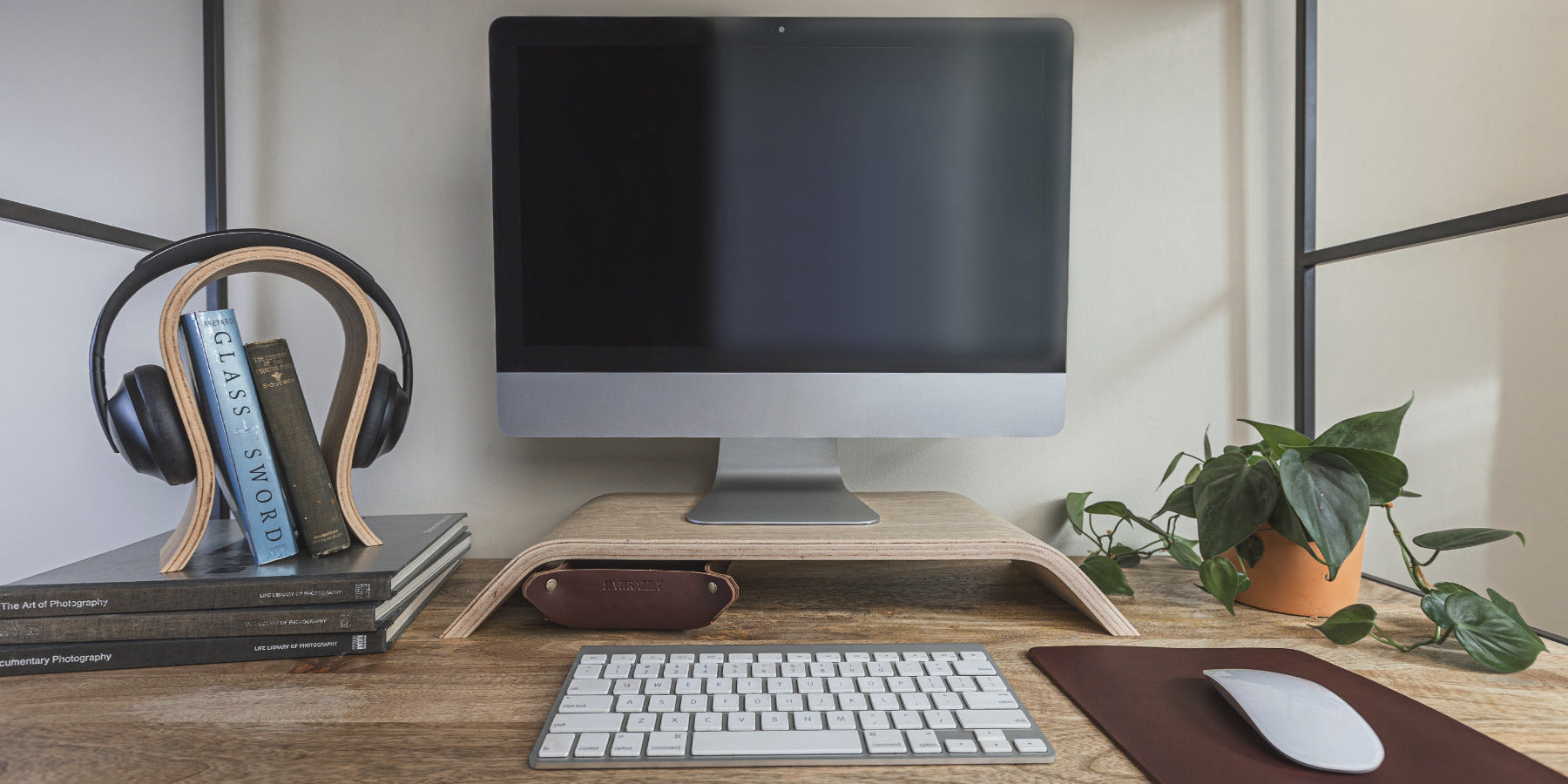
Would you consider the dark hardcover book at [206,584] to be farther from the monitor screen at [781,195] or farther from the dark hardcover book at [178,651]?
the monitor screen at [781,195]

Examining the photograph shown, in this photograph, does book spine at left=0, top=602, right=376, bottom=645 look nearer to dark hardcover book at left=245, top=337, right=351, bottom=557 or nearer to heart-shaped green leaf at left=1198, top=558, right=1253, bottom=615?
dark hardcover book at left=245, top=337, right=351, bottom=557

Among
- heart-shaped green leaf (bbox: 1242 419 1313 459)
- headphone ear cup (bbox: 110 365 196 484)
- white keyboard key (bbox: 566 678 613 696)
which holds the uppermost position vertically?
headphone ear cup (bbox: 110 365 196 484)

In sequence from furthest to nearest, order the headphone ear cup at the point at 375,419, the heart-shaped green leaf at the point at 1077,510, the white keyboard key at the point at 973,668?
1. the heart-shaped green leaf at the point at 1077,510
2. the headphone ear cup at the point at 375,419
3. the white keyboard key at the point at 973,668

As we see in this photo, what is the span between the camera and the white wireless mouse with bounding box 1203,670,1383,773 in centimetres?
41

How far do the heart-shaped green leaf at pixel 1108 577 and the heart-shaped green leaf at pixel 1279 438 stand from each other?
0.64 ft

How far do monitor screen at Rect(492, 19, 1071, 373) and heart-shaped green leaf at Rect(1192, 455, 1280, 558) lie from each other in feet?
0.67

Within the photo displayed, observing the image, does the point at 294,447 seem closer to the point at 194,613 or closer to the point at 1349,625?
the point at 194,613

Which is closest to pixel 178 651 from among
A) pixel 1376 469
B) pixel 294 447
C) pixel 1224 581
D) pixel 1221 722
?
pixel 294 447

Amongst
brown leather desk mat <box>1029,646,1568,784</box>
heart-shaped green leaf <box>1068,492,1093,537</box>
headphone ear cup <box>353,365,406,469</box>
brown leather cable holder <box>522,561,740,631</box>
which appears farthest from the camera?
heart-shaped green leaf <box>1068,492,1093,537</box>

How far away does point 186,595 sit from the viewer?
0.58m

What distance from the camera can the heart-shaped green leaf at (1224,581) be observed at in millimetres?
672

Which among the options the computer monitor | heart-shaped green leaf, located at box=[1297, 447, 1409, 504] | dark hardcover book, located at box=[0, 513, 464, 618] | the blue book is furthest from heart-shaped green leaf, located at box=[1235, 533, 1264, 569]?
the blue book

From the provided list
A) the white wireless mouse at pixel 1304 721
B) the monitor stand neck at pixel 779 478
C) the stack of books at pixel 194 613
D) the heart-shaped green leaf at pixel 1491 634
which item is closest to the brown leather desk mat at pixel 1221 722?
the white wireless mouse at pixel 1304 721

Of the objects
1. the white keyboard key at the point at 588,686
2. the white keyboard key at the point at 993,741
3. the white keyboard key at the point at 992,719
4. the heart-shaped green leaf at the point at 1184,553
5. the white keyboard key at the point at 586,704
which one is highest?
the heart-shaped green leaf at the point at 1184,553
